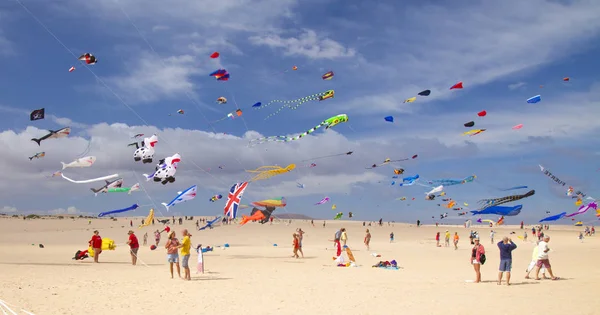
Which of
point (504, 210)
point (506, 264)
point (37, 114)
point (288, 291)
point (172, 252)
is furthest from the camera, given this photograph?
point (504, 210)

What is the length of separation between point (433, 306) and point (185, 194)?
15342mm

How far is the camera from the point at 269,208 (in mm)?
25125

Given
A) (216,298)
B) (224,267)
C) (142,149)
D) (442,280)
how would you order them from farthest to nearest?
(142,149) < (224,267) < (442,280) < (216,298)

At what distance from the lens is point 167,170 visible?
75.3 ft

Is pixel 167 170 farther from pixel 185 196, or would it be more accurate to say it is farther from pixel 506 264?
pixel 506 264

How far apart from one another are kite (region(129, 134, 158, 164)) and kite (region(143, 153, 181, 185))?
947mm

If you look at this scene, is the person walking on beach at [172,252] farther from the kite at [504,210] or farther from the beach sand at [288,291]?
the kite at [504,210]

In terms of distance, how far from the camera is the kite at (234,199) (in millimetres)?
23031

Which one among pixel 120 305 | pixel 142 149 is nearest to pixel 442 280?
pixel 120 305

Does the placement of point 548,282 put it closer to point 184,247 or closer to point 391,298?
point 391,298

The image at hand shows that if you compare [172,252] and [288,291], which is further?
[172,252]

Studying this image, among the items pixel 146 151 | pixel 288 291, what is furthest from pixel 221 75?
pixel 288 291

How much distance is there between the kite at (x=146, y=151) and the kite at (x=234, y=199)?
13.4ft

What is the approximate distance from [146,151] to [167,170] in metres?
1.38
